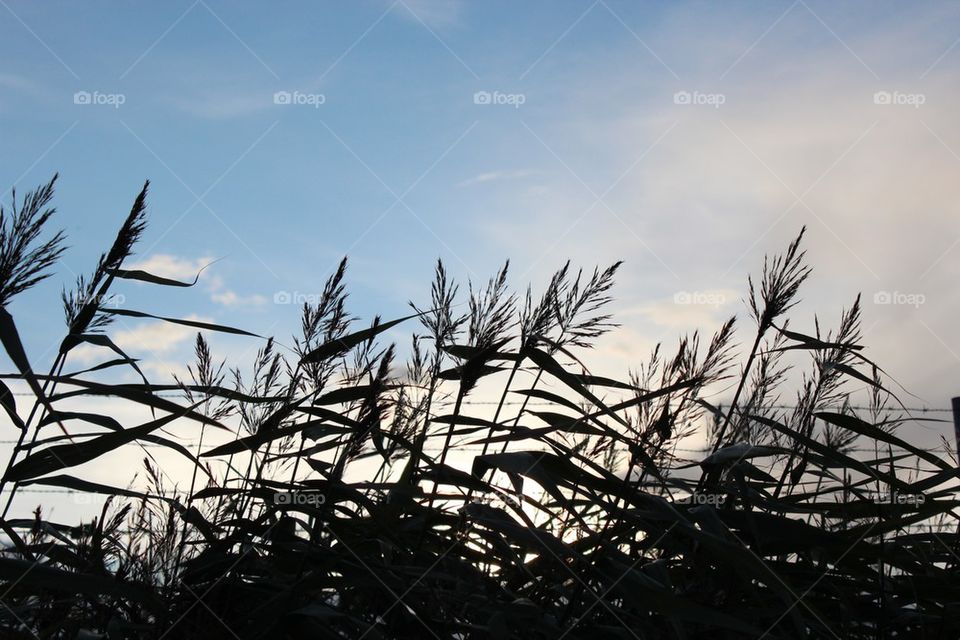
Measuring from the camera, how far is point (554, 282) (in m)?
1.91

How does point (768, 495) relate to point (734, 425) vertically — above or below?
below

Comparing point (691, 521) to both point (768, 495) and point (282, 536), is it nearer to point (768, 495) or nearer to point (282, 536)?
point (768, 495)

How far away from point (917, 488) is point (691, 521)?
2.36 ft

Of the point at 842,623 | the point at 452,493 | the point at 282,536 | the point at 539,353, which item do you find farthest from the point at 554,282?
the point at 842,623

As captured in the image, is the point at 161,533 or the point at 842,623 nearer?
the point at 842,623

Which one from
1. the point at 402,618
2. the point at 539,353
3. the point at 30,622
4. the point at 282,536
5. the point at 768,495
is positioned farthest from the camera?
the point at 768,495

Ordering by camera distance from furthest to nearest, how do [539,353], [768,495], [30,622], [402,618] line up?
[768,495], [539,353], [30,622], [402,618]

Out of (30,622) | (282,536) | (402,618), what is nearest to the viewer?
(402,618)

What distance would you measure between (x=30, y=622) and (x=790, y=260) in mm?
1806

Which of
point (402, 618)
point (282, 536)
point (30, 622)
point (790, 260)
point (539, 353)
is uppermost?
point (790, 260)

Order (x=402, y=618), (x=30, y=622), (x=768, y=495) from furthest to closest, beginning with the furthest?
(x=768, y=495)
(x=30, y=622)
(x=402, y=618)

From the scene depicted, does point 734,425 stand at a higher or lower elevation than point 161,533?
higher

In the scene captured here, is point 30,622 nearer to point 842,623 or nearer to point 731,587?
point 731,587

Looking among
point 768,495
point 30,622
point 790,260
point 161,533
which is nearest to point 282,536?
point 161,533
